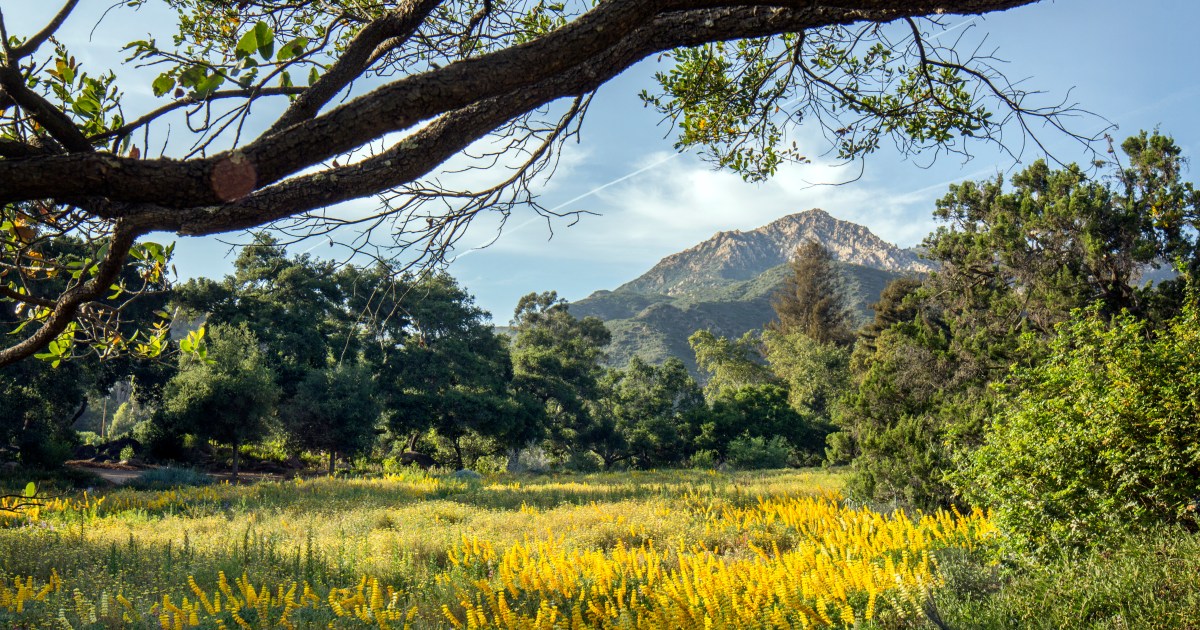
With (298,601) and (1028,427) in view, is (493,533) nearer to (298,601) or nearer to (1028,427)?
(298,601)

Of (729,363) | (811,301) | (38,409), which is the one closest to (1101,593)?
(38,409)

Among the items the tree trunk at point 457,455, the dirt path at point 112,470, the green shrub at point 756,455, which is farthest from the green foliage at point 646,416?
the dirt path at point 112,470

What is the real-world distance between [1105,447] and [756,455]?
24921 mm

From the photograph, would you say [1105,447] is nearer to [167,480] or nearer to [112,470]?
[167,480]

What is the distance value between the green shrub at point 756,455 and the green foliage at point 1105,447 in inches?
945

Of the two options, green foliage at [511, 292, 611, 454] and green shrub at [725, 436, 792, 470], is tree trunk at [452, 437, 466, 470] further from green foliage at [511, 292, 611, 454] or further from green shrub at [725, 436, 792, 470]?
green shrub at [725, 436, 792, 470]

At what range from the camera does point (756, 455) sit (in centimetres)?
2894

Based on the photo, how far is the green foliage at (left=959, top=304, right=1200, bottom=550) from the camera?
450 cm

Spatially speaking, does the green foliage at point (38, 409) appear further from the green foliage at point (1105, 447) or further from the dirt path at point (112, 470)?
the green foliage at point (1105, 447)

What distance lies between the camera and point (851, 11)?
2402 millimetres

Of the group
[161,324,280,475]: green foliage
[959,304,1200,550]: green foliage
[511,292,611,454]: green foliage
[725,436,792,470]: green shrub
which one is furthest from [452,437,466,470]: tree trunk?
[959,304,1200,550]: green foliage

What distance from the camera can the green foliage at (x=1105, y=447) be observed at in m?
4.50

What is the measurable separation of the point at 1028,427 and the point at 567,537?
4590 millimetres

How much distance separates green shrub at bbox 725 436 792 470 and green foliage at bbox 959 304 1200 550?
24.0 meters
